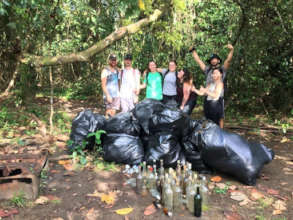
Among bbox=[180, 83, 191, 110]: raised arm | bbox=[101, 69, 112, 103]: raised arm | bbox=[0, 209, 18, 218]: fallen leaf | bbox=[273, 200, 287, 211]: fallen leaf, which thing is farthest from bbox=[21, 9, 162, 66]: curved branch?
bbox=[273, 200, 287, 211]: fallen leaf

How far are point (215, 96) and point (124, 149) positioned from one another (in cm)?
159

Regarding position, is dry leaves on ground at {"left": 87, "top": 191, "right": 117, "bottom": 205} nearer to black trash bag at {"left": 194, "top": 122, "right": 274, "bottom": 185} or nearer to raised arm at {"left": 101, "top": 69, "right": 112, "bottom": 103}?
black trash bag at {"left": 194, "top": 122, "right": 274, "bottom": 185}

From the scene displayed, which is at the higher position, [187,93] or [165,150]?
[187,93]

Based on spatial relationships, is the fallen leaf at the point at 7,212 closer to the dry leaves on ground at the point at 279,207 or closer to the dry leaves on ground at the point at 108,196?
the dry leaves on ground at the point at 108,196

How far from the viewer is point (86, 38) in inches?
392

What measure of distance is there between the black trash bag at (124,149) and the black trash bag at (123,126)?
7 centimetres

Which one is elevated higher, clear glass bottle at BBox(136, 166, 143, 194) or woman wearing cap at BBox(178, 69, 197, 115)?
woman wearing cap at BBox(178, 69, 197, 115)

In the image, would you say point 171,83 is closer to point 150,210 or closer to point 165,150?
point 165,150

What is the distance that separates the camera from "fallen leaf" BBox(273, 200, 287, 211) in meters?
2.69

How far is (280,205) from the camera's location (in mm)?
2746

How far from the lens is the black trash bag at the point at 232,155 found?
312cm

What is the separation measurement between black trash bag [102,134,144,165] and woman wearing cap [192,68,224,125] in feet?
4.18

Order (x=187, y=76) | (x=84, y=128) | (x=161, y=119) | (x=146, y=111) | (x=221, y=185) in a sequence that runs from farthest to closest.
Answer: (x=187, y=76)
(x=84, y=128)
(x=146, y=111)
(x=161, y=119)
(x=221, y=185)

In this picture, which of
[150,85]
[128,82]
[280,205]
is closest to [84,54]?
[128,82]
